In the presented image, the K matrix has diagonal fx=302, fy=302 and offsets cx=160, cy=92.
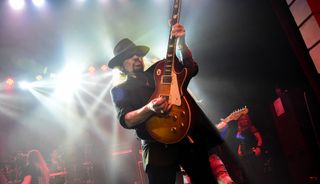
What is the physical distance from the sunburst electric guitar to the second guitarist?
3 cm

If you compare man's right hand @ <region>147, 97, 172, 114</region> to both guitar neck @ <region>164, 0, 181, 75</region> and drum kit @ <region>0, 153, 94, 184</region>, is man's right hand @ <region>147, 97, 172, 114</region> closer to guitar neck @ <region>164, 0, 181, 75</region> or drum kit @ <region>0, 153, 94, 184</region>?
guitar neck @ <region>164, 0, 181, 75</region>

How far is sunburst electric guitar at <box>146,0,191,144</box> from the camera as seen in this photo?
2254 millimetres

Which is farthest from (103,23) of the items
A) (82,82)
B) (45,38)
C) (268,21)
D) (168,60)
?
(168,60)

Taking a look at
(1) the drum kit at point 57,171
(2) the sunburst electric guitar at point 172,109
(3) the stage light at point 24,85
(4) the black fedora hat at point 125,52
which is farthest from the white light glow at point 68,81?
(2) the sunburst electric guitar at point 172,109

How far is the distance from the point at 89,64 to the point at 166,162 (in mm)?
7453

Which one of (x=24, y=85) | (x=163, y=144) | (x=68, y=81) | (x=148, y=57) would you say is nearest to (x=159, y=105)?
(x=163, y=144)

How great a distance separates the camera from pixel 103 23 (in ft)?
23.5

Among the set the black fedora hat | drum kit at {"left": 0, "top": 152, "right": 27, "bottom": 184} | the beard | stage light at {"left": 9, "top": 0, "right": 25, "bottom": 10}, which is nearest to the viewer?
the beard

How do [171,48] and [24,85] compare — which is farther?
[24,85]

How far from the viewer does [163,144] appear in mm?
2260

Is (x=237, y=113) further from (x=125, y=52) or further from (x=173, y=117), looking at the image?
(x=173, y=117)

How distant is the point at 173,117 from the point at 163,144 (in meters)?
0.22

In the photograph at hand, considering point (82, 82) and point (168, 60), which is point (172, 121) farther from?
point (82, 82)

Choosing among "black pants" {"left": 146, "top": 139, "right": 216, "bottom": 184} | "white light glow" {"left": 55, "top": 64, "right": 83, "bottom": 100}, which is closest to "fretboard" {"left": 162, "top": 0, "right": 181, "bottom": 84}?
"black pants" {"left": 146, "top": 139, "right": 216, "bottom": 184}
